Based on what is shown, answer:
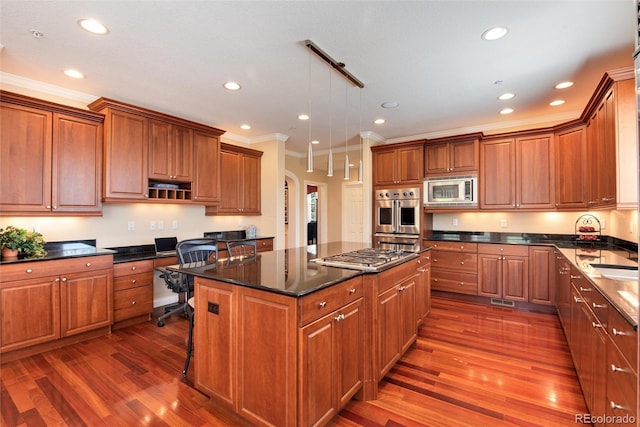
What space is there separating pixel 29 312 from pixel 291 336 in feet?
9.13

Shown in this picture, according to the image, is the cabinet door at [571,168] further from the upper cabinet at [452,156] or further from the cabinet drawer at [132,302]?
the cabinet drawer at [132,302]

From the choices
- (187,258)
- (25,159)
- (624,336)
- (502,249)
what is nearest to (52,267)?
(25,159)

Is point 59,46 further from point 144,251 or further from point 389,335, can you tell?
point 389,335

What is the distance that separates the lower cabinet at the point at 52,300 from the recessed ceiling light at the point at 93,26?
82.5 inches

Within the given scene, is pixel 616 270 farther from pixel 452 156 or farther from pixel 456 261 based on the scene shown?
pixel 452 156

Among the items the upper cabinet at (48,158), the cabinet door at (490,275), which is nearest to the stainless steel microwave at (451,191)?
the cabinet door at (490,275)

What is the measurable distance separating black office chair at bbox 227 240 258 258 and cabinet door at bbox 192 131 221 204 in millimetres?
1681

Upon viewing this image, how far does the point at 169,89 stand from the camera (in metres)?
3.32

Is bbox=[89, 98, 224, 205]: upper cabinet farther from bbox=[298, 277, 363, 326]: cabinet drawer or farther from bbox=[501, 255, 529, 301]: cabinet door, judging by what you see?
bbox=[501, 255, 529, 301]: cabinet door

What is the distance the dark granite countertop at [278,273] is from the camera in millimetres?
1592

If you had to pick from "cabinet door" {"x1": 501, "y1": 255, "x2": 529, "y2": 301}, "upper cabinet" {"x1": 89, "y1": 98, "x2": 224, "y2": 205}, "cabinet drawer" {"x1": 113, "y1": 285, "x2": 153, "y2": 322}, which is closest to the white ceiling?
"upper cabinet" {"x1": 89, "y1": 98, "x2": 224, "y2": 205}

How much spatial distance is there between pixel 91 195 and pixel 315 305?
124 inches

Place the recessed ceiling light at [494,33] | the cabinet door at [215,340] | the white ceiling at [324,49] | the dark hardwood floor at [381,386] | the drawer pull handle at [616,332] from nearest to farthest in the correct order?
the drawer pull handle at [616,332] → the cabinet door at [215,340] → the dark hardwood floor at [381,386] → the white ceiling at [324,49] → the recessed ceiling light at [494,33]

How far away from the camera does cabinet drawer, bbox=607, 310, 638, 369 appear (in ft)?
3.66
